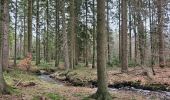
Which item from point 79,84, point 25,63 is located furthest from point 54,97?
point 25,63

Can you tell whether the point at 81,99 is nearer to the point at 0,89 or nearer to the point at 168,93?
the point at 0,89

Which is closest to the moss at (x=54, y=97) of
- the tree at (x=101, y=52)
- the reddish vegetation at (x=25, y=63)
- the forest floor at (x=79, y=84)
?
the forest floor at (x=79, y=84)

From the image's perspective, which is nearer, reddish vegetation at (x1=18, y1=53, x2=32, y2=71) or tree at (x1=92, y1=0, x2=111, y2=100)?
tree at (x1=92, y1=0, x2=111, y2=100)

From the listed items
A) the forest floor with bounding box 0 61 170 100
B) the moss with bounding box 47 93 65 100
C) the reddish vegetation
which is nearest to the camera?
the moss with bounding box 47 93 65 100

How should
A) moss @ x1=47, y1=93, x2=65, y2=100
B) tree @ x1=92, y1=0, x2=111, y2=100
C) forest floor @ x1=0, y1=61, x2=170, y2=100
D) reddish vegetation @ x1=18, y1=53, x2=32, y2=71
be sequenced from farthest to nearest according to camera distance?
reddish vegetation @ x1=18, y1=53, x2=32, y2=71 → forest floor @ x1=0, y1=61, x2=170, y2=100 → moss @ x1=47, y1=93, x2=65, y2=100 → tree @ x1=92, y1=0, x2=111, y2=100

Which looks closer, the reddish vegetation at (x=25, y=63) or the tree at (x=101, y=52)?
the tree at (x=101, y=52)

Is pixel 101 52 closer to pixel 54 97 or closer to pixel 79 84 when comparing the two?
pixel 54 97

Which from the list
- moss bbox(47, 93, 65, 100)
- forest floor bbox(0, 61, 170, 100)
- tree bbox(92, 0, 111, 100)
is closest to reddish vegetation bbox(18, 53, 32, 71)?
forest floor bbox(0, 61, 170, 100)

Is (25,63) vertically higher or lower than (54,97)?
higher

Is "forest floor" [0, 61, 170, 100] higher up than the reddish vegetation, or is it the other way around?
the reddish vegetation

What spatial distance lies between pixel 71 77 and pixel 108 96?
11.1m

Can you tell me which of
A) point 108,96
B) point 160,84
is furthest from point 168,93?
point 108,96

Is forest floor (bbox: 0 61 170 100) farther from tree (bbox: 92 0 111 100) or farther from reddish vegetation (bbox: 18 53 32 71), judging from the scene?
reddish vegetation (bbox: 18 53 32 71)

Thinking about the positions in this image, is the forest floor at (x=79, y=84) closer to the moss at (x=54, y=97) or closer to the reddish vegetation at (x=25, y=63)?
the moss at (x=54, y=97)
